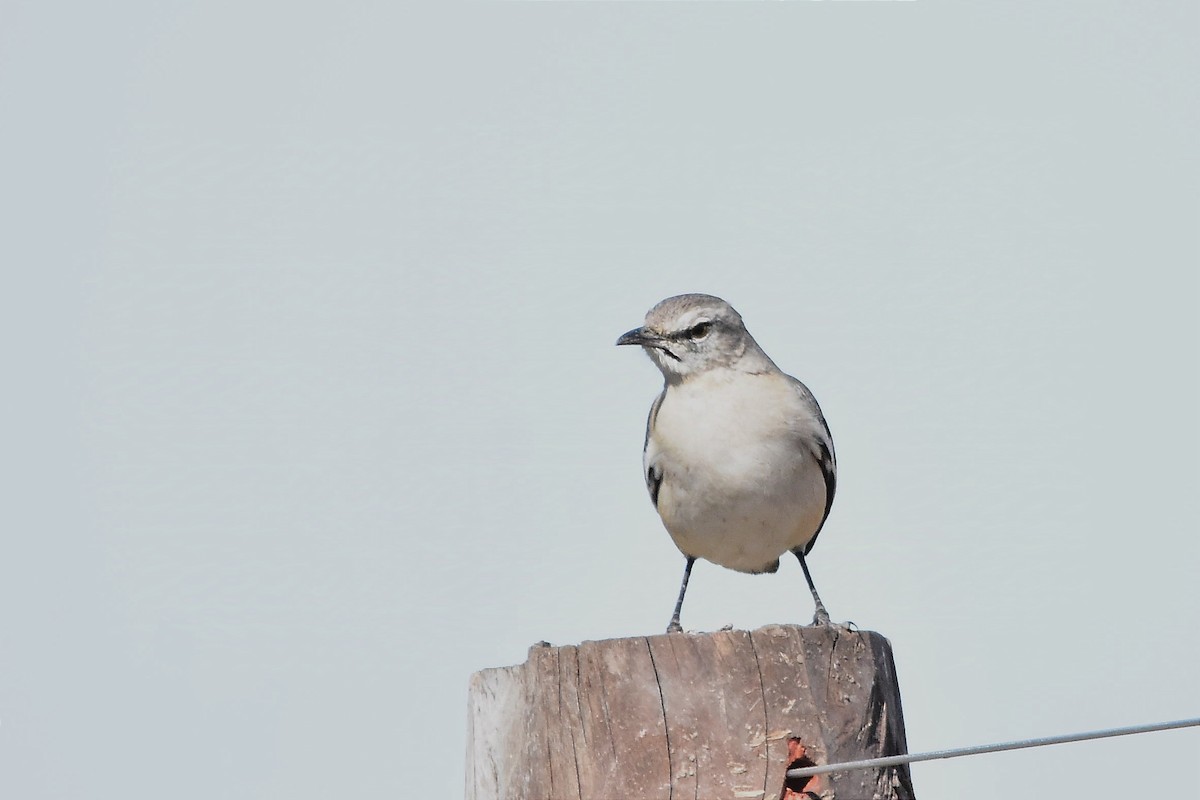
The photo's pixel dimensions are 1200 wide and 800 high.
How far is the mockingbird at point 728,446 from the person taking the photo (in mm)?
8203

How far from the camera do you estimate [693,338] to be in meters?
8.79

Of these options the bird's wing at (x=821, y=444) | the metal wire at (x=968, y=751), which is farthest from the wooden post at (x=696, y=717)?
the bird's wing at (x=821, y=444)

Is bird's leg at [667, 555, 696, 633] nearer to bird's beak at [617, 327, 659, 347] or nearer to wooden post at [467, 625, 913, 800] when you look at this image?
bird's beak at [617, 327, 659, 347]

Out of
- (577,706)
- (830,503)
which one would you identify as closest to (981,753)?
(577,706)

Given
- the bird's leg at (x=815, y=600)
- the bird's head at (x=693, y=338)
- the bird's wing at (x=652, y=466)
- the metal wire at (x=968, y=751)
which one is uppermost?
the bird's head at (x=693, y=338)

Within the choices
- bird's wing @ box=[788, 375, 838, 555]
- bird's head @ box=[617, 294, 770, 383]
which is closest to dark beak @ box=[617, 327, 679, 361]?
bird's head @ box=[617, 294, 770, 383]

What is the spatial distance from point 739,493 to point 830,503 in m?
1.03

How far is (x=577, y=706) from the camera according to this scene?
17.4ft

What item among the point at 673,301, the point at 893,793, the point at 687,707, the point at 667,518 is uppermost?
the point at 673,301

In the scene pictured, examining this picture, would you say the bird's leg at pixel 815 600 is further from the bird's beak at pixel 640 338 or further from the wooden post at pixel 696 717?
the wooden post at pixel 696 717

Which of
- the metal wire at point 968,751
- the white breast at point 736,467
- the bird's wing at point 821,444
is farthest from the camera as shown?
the bird's wing at point 821,444

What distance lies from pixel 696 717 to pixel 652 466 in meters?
3.40

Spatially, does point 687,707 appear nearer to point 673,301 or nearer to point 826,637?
point 826,637

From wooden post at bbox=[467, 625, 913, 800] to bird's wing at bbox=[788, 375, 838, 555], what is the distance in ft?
10.3
